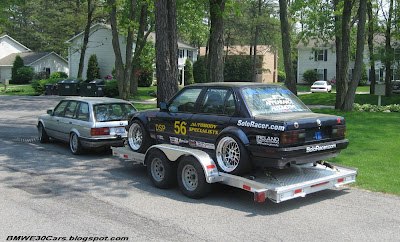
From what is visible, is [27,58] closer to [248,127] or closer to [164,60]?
[164,60]

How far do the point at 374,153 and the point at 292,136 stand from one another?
5414 mm

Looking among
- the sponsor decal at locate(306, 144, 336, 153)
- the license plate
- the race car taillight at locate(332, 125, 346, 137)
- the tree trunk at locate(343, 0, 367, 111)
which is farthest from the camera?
the tree trunk at locate(343, 0, 367, 111)

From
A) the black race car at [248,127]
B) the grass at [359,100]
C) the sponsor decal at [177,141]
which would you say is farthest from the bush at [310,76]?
the sponsor decal at [177,141]

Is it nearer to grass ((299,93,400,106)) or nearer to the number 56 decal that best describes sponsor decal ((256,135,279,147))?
the number 56 decal

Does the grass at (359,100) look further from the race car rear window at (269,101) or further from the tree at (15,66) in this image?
the tree at (15,66)

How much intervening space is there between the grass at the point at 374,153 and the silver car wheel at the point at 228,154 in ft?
8.85

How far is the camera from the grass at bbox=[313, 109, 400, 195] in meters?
7.91

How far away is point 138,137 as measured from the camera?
351 inches

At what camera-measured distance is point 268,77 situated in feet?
A: 240

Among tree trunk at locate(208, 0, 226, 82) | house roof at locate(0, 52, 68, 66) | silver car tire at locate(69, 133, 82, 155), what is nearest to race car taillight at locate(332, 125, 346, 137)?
silver car tire at locate(69, 133, 82, 155)

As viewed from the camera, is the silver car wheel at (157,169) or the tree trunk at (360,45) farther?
the tree trunk at (360,45)

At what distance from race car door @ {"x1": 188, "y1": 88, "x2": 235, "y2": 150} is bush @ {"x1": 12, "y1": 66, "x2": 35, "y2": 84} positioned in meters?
56.0

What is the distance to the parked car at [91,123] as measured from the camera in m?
10.4

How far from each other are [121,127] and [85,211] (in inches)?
173
